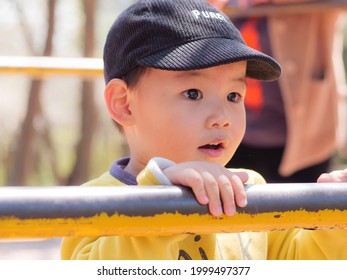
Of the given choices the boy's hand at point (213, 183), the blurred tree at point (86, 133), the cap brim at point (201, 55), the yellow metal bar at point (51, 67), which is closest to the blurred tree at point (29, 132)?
the blurred tree at point (86, 133)

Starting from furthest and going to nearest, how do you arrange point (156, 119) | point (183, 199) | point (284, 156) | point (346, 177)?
point (284, 156) < point (156, 119) < point (346, 177) < point (183, 199)

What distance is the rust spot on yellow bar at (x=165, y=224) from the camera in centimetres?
86

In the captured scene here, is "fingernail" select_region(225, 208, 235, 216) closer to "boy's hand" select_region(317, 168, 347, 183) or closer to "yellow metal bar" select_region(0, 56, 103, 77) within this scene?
"boy's hand" select_region(317, 168, 347, 183)

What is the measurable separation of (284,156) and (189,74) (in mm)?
1549

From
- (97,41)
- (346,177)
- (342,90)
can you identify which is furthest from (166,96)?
(97,41)

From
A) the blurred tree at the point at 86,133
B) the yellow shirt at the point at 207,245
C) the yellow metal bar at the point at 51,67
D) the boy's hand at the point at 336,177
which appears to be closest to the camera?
the yellow shirt at the point at 207,245

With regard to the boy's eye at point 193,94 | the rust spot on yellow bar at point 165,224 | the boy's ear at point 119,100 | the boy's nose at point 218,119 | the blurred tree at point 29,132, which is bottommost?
the rust spot on yellow bar at point 165,224

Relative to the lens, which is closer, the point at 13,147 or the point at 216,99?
the point at 216,99

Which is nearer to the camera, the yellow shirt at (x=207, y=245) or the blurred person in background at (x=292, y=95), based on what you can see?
the yellow shirt at (x=207, y=245)

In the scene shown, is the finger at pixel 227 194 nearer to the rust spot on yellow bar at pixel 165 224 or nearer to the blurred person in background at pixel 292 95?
the rust spot on yellow bar at pixel 165 224

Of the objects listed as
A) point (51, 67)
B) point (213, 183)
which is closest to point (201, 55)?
point (213, 183)

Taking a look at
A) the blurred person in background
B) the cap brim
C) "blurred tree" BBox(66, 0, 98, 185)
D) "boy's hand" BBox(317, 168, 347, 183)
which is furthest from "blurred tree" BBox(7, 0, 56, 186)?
"boy's hand" BBox(317, 168, 347, 183)

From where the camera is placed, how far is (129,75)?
135 centimetres

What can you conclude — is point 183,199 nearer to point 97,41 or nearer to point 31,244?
point 31,244
